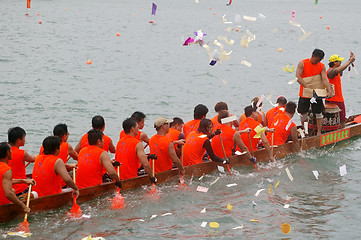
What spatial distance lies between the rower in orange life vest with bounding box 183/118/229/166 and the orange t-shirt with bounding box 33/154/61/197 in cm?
311

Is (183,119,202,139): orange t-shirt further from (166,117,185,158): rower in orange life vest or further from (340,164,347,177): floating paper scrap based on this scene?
(340,164,347,177): floating paper scrap

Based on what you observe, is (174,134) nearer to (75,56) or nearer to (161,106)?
(161,106)

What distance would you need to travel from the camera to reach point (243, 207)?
11.0 meters

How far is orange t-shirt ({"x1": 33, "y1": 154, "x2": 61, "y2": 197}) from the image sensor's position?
9.57 meters

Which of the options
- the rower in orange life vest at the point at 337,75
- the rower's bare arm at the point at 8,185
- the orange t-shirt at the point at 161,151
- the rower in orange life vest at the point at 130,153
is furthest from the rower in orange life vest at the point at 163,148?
the rower in orange life vest at the point at 337,75

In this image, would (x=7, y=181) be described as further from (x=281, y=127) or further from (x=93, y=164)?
(x=281, y=127)

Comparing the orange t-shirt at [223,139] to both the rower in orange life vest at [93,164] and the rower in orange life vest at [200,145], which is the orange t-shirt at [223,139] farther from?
the rower in orange life vest at [93,164]

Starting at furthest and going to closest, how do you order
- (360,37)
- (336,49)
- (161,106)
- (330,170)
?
(360,37)
(336,49)
(161,106)
(330,170)

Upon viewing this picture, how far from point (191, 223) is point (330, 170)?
4.94m

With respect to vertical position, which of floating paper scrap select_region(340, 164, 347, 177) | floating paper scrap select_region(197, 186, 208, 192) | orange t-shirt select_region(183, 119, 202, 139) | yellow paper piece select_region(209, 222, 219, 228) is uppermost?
orange t-shirt select_region(183, 119, 202, 139)

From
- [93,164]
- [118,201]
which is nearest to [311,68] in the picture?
[118,201]

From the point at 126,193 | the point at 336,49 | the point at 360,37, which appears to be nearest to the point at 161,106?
the point at 126,193

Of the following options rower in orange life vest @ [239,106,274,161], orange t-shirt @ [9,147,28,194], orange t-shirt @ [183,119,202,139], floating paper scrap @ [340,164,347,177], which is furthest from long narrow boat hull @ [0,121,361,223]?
floating paper scrap @ [340,164,347,177]

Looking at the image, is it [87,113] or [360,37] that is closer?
[87,113]
